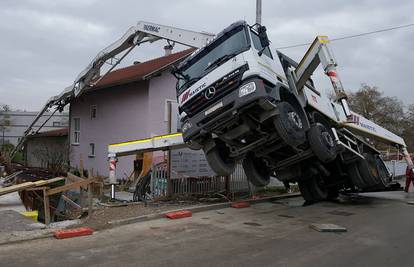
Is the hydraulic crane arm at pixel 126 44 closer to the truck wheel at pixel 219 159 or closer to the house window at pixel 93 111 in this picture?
the house window at pixel 93 111

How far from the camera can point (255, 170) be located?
39.4ft

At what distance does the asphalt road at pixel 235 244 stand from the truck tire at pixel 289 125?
1993 mm

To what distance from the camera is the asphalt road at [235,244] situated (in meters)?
6.64

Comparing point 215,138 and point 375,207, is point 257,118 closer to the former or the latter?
point 215,138

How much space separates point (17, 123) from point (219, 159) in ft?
215

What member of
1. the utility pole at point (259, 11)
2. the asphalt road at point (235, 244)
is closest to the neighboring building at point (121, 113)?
the utility pole at point (259, 11)

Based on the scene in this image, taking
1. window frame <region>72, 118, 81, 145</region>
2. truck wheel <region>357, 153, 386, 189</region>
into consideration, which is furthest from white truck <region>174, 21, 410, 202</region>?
window frame <region>72, 118, 81, 145</region>

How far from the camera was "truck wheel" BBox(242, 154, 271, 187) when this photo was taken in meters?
11.9

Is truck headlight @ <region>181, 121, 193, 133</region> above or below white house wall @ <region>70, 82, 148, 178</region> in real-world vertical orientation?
below

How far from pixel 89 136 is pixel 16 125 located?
4772 cm

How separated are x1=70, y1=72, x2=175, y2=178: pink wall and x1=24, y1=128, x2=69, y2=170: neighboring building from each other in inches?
36.8

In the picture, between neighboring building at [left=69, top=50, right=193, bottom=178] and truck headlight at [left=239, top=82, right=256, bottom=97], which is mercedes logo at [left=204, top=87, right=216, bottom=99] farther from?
neighboring building at [left=69, top=50, right=193, bottom=178]

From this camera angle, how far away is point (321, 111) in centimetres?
1167

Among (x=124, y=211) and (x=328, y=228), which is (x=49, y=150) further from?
(x=328, y=228)
